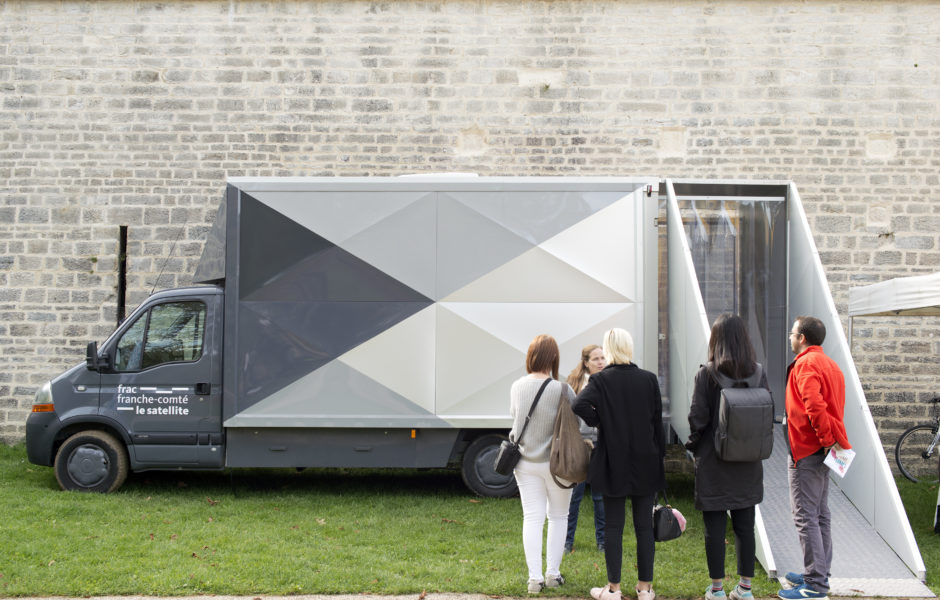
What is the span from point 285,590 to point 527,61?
6.91 meters

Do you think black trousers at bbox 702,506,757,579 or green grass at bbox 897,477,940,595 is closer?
black trousers at bbox 702,506,757,579

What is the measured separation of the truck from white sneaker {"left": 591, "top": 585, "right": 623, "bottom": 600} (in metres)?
2.33

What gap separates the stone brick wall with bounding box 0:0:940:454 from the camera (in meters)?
9.34

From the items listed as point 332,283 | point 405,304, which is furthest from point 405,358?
point 332,283

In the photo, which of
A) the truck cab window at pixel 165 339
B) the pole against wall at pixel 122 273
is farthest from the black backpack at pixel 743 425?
the pole against wall at pixel 122 273

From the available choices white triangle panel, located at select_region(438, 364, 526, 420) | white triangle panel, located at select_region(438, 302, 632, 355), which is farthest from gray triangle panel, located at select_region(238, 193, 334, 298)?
white triangle panel, located at select_region(438, 364, 526, 420)

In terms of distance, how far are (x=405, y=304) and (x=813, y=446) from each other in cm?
345

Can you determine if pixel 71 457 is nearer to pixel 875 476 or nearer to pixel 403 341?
pixel 403 341

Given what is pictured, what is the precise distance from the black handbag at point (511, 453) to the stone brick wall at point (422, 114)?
5.42 metres

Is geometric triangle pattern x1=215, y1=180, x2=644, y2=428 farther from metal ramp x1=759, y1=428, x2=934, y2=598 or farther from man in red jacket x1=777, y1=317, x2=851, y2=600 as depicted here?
man in red jacket x1=777, y1=317, x2=851, y2=600

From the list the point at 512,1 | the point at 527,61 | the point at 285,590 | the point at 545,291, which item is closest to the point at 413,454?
the point at 545,291

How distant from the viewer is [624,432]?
13.9 feet

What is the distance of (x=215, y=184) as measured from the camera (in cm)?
949

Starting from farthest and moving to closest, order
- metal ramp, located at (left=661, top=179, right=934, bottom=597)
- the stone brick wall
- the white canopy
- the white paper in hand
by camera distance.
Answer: the stone brick wall, the white canopy, metal ramp, located at (left=661, top=179, right=934, bottom=597), the white paper in hand
